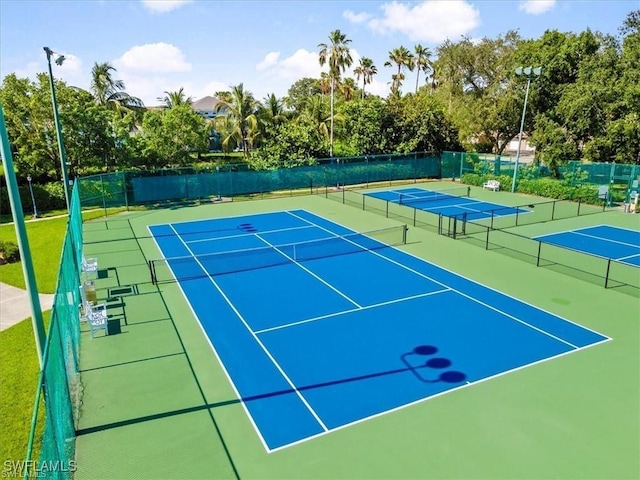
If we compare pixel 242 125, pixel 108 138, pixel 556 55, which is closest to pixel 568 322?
pixel 108 138

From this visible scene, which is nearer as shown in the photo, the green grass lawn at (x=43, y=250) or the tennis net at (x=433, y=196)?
the green grass lawn at (x=43, y=250)

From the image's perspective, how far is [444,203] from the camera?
98.4 ft

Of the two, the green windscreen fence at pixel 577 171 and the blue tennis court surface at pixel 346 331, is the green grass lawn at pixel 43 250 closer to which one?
the blue tennis court surface at pixel 346 331

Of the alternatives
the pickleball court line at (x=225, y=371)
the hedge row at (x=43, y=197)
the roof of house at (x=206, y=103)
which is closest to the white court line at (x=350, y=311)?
the pickleball court line at (x=225, y=371)

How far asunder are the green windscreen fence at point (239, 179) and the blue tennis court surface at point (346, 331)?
12.6 metres

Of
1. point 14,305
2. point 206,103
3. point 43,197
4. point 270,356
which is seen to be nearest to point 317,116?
point 43,197

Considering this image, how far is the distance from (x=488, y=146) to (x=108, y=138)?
4238 cm

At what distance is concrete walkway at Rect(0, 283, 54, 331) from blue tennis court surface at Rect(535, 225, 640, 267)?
19274mm

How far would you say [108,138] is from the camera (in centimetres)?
3105

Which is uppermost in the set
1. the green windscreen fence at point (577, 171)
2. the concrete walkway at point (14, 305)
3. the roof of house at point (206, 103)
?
the roof of house at point (206, 103)

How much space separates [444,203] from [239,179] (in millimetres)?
14666

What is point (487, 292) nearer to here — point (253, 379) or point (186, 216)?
point (253, 379)

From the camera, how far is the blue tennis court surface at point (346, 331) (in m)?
9.47

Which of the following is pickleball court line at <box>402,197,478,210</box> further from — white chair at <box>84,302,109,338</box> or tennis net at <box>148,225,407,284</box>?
white chair at <box>84,302,109,338</box>
